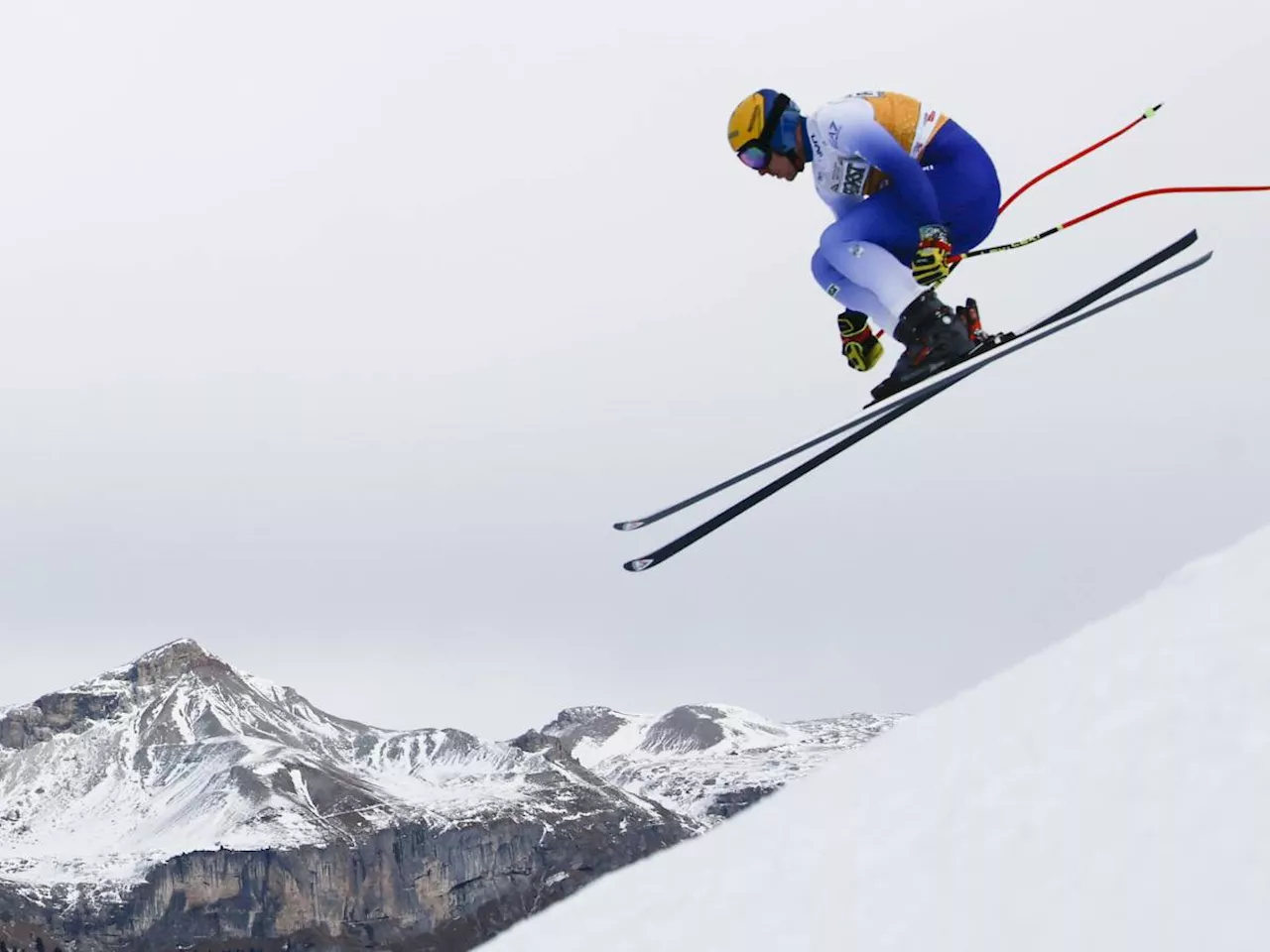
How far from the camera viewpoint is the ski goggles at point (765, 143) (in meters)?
13.7

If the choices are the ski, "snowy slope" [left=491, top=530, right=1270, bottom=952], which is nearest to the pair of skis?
the ski

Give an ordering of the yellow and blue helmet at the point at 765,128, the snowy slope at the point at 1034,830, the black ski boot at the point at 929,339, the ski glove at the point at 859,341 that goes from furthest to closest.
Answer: the ski glove at the point at 859,341, the yellow and blue helmet at the point at 765,128, the black ski boot at the point at 929,339, the snowy slope at the point at 1034,830

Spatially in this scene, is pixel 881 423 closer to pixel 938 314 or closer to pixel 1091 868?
pixel 938 314

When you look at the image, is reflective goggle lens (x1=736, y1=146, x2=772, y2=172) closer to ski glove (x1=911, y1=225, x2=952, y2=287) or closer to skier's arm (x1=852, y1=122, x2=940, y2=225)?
skier's arm (x1=852, y1=122, x2=940, y2=225)

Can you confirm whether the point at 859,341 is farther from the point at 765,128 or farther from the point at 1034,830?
the point at 1034,830

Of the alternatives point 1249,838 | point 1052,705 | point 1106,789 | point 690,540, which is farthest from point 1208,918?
point 690,540

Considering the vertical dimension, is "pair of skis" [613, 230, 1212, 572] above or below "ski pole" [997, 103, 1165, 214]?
below

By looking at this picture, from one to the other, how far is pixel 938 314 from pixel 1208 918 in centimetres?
948

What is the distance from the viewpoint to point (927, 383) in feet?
44.7

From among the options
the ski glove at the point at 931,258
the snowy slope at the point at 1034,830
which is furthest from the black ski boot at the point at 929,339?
the snowy slope at the point at 1034,830

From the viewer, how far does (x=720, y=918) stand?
518 centimetres

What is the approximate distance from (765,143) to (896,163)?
118 centimetres

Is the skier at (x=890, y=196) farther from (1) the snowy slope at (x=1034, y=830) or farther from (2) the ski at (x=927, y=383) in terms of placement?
(1) the snowy slope at (x=1034, y=830)

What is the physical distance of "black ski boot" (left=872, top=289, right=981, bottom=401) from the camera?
13273 millimetres
